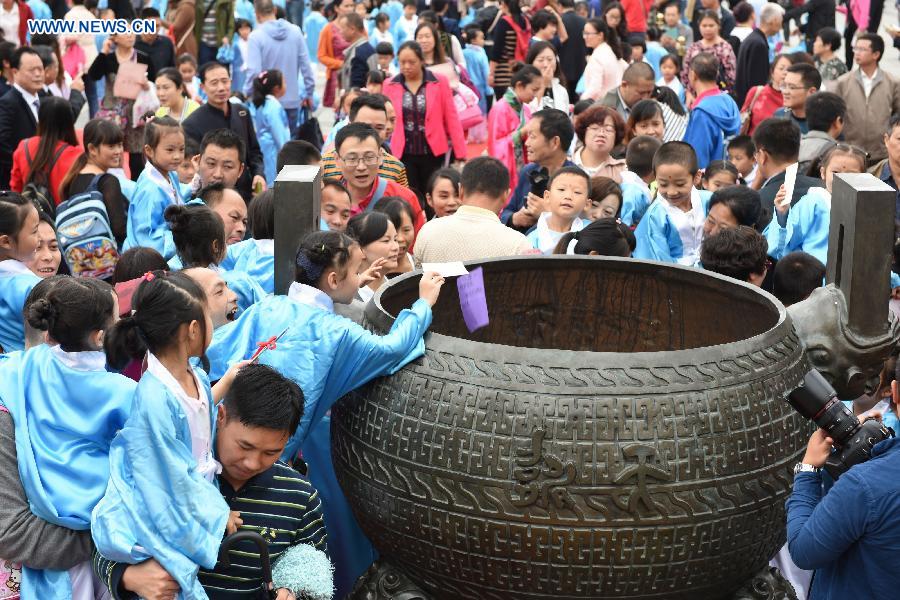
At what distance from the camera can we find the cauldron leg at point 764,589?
332 centimetres

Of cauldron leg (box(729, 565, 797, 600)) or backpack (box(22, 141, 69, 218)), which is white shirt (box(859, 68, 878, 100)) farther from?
cauldron leg (box(729, 565, 797, 600))

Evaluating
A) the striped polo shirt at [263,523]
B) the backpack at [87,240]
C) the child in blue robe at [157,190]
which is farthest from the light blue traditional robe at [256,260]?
the striped polo shirt at [263,523]

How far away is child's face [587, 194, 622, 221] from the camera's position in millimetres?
5875

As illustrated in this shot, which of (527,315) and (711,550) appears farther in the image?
(527,315)

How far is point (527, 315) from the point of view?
425cm

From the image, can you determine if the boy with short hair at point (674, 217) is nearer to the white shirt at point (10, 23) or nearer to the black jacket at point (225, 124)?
the black jacket at point (225, 124)

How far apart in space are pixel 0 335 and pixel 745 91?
28.1 feet

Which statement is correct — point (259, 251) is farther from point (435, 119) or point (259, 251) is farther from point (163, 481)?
point (435, 119)

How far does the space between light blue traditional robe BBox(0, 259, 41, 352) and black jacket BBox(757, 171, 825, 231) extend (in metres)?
3.25

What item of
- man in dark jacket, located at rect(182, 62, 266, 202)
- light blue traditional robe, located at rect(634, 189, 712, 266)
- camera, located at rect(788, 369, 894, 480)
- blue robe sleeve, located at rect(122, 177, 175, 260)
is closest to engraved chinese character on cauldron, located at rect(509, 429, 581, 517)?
camera, located at rect(788, 369, 894, 480)

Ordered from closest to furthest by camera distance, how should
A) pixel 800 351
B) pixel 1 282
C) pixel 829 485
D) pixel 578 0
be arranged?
pixel 829 485, pixel 800 351, pixel 1 282, pixel 578 0

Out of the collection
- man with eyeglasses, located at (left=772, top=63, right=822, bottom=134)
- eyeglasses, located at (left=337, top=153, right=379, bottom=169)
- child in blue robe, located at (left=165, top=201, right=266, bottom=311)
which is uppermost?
child in blue robe, located at (left=165, top=201, right=266, bottom=311)

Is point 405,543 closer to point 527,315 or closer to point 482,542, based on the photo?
point 482,542

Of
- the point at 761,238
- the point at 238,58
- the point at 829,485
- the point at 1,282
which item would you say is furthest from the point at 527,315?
the point at 238,58
